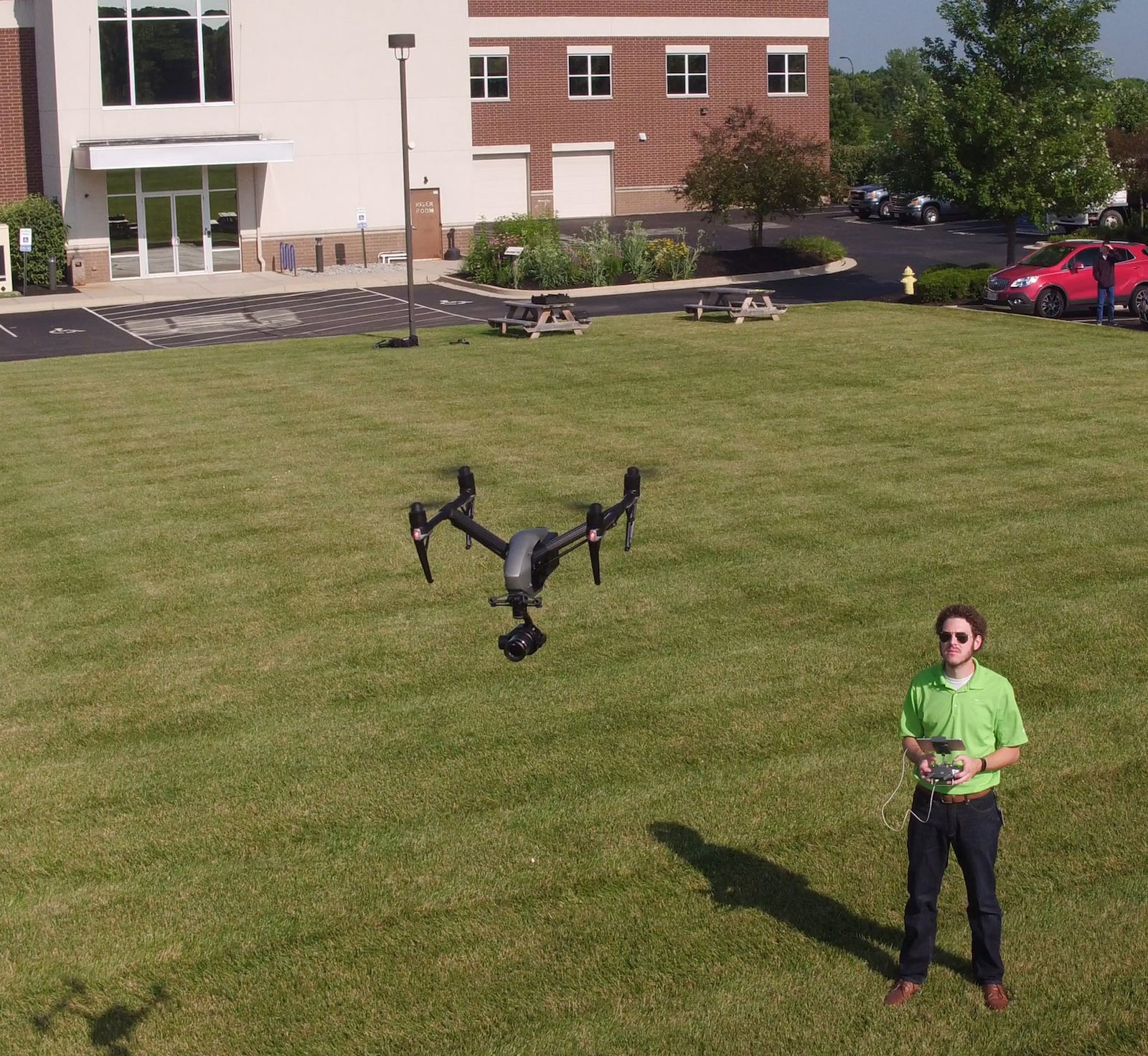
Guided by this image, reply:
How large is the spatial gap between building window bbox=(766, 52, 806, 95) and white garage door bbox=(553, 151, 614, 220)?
28.1 ft

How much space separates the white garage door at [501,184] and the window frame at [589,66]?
3.55 meters

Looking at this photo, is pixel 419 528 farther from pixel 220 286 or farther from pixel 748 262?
pixel 748 262

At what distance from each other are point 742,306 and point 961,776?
85.9 feet

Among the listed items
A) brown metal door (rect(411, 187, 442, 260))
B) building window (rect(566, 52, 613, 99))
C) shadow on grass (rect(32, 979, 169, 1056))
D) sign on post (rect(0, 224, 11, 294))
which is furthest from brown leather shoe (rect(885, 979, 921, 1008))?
building window (rect(566, 52, 613, 99))

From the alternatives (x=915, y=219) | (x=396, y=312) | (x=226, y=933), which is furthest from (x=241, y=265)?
(x=226, y=933)

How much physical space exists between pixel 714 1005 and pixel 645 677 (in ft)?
15.4

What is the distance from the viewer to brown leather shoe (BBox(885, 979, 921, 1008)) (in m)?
8.05

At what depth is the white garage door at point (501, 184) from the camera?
61438 millimetres

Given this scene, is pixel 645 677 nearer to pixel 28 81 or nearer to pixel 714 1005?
pixel 714 1005

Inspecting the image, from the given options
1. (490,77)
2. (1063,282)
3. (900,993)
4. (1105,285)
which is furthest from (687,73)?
(900,993)

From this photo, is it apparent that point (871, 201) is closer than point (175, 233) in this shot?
No

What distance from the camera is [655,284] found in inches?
1630

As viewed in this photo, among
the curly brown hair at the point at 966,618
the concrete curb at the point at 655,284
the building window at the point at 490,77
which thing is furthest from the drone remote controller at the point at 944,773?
the building window at the point at 490,77

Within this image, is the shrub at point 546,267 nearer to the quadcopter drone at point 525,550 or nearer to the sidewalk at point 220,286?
the sidewalk at point 220,286
